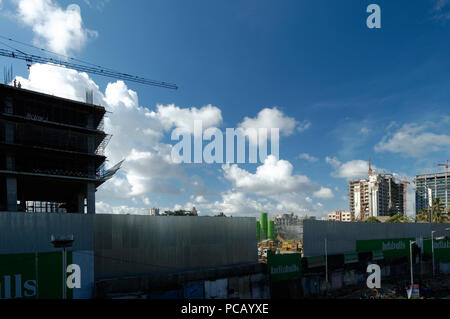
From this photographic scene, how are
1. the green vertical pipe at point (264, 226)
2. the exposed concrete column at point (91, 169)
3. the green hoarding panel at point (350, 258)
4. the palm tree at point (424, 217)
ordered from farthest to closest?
the green vertical pipe at point (264, 226) < the palm tree at point (424, 217) < the exposed concrete column at point (91, 169) < the green hoarding panel at point (350, 258)

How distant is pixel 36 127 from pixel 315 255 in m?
49.7

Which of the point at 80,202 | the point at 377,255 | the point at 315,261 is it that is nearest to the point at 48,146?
the point at 80,202

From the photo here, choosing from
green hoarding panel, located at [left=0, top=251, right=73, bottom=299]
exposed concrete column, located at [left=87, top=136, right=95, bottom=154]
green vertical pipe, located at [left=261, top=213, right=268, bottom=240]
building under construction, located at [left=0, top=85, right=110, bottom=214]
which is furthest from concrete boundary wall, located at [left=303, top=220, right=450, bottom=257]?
green vertical pipe, located at [left=261, top=213, right=268, bottom=240]

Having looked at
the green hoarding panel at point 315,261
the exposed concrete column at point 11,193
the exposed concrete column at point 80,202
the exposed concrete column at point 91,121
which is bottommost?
the green hoarding panel at point 315,261

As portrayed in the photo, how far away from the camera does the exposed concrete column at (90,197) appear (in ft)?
181

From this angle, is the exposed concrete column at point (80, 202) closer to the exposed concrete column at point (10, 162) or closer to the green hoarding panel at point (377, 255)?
the exposed concrete column at point (10, 162)

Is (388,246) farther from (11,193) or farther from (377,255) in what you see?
(11,193)

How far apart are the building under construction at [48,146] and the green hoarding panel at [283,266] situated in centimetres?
3760

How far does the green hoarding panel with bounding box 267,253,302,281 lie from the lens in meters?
31.6

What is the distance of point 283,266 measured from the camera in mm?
32094

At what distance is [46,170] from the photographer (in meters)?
52.4

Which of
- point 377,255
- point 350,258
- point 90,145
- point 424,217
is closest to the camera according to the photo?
point 350,258

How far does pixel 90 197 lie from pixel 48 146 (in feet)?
38.5

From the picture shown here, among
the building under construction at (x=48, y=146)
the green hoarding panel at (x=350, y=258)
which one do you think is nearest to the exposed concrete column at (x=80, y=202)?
the building under construction at (x=48, y=146)
